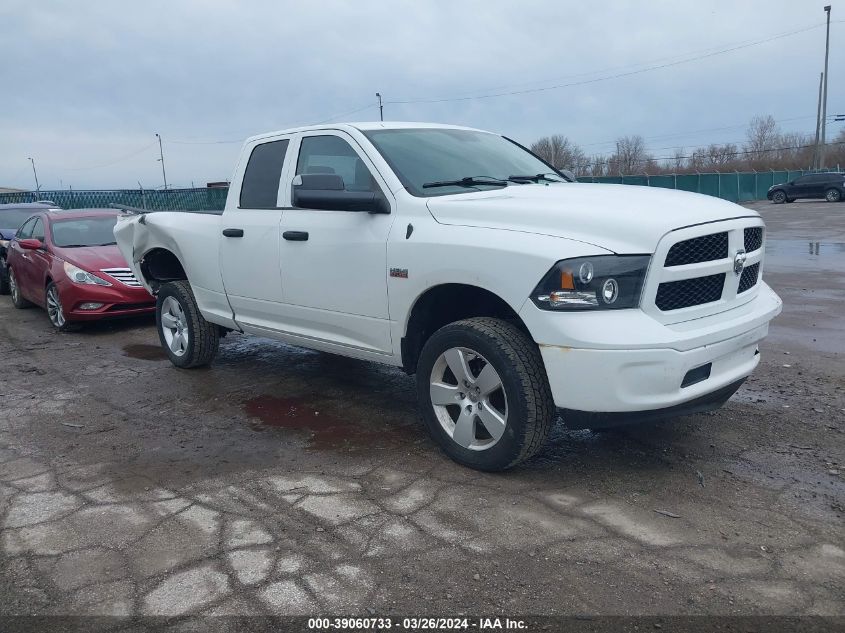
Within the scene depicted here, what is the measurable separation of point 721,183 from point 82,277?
3930 centimetres

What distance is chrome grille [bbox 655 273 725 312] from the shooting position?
11.9 feet

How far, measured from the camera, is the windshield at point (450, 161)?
464 cm

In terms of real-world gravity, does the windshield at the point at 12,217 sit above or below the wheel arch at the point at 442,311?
above

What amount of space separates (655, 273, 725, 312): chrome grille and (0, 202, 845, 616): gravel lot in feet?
3.18

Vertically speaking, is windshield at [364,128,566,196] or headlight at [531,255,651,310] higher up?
windshield at [364,128,566,196]

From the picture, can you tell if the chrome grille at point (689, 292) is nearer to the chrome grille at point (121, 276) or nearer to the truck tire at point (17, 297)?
the chrome grille at point (121, 276)

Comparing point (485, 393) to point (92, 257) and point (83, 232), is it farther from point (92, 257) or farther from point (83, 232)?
point (83, 232)

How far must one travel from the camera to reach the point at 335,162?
504cm

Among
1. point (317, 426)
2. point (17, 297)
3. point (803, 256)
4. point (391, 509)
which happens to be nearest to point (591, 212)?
point (391, 509)

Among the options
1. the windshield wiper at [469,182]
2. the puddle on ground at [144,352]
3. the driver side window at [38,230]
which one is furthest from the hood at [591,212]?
the driver side window at [38,230]

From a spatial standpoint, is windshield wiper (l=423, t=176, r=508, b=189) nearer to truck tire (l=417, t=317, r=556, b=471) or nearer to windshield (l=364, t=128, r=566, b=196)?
windshield (l=364, t=128, r=566, b=196)

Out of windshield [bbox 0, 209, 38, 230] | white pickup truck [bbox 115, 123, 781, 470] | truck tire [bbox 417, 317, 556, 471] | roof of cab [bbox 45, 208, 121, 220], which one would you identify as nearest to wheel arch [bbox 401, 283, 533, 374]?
white pickup truck [bbox 115, 123, 781, 470]

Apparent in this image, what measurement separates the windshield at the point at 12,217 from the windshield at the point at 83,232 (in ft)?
15.9

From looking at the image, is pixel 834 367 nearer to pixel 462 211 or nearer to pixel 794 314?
pixel 794 314
